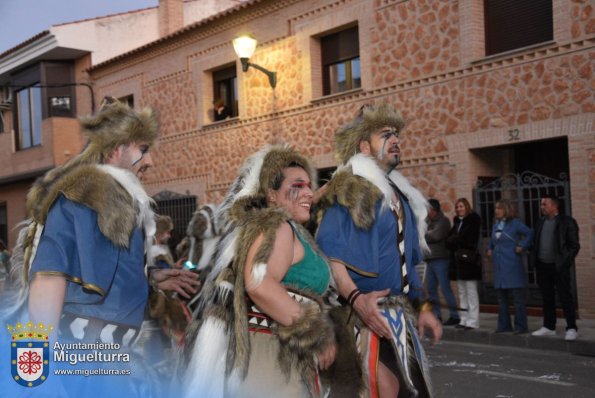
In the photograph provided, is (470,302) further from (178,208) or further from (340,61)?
(178,208)

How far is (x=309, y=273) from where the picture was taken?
3439 millimetres

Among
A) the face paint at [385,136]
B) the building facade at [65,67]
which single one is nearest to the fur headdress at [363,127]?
the face paint at [385,136]

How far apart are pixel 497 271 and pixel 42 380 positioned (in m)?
8.36

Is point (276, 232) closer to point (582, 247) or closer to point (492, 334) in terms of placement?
point (492, 334)

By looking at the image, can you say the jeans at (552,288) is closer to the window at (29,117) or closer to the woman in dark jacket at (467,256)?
the woman in dark jacket at (467,256)

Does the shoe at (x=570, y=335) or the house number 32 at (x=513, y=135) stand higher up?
the house number 32 at (x=513, y=135)

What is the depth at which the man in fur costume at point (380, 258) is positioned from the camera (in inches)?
160

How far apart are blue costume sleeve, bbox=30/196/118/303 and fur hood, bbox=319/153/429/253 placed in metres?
1.56

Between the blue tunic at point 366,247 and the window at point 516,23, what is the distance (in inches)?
334

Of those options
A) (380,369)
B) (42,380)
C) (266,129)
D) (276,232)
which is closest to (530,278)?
(266,129)

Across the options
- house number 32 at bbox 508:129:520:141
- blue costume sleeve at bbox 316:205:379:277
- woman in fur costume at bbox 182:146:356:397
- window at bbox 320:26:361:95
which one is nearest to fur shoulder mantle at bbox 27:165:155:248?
woman in fur costume at bbox 182:146:356:397

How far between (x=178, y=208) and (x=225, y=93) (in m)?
3.40

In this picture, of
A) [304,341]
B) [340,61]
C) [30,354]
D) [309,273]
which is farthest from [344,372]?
[340,61]

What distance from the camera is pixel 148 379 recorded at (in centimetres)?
308
